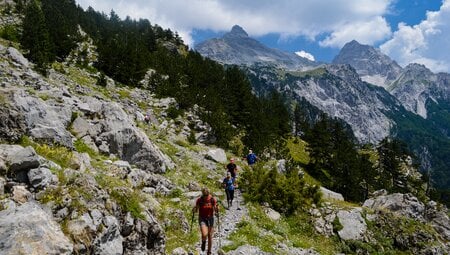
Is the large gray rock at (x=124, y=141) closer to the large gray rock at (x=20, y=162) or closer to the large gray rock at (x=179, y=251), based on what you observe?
the large gray rock at (x=179, y=251)

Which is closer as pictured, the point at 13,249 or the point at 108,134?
the point at 13,249

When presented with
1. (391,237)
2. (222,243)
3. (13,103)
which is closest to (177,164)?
(222,243)

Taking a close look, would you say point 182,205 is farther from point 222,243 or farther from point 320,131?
point 320,131

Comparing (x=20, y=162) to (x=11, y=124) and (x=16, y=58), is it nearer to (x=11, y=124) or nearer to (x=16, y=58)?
(x=11, y=124)

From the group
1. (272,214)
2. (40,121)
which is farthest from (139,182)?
(272,214)

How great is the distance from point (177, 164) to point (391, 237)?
15.9m

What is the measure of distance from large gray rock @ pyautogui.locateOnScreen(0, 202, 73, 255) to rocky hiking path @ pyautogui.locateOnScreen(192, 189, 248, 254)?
22.7 feet

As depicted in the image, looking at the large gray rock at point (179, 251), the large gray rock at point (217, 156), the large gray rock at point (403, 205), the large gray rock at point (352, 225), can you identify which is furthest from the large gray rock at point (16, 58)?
the large gray rock at point (403, 205)

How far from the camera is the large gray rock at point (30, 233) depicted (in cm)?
930

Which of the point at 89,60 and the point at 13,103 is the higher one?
the point at 89,60

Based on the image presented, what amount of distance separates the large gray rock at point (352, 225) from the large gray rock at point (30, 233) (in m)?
18.4

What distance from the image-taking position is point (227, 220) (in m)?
21.1

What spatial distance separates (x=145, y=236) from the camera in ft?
46.8

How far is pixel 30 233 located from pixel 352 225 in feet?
67.1
